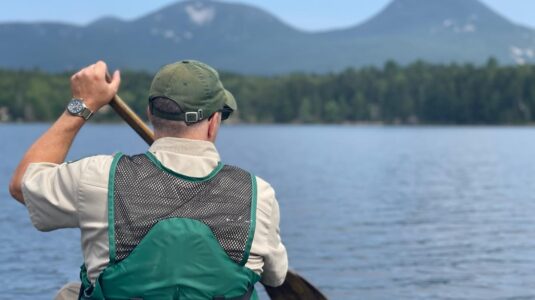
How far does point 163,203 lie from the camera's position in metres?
4.57

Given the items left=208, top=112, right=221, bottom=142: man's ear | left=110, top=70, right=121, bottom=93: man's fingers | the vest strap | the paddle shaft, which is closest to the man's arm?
left=110, top=70, right=121, bottom=93: man's fingers

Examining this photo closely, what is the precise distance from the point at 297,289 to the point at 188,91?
2558 millimetres

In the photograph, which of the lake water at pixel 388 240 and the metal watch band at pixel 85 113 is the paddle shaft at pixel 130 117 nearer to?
the metal watch band at pixel 85 113

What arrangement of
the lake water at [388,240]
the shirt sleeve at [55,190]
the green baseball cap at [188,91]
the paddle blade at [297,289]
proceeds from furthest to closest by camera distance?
the lake water at [388,240] → the paddle blade at [297,289] → the green baseball cap at [188,91] → the shirt sleeve at [55,190]

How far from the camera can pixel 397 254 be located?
23641 mm

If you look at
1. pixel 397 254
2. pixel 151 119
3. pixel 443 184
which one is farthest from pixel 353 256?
pixel 443 184

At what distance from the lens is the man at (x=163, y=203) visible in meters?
4.54

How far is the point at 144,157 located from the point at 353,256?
739 inches

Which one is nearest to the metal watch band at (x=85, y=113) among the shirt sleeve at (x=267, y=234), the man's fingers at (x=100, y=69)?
the man's fingers at (x=100, y=69)

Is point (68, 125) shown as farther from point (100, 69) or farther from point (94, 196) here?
point (94, 196)

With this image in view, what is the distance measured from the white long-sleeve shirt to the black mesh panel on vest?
65 millimetres

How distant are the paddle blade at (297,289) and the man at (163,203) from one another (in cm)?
199

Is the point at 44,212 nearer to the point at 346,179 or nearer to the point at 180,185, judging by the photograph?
the point at 180,185

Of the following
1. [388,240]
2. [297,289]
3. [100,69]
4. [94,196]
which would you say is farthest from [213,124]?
[388,240]
